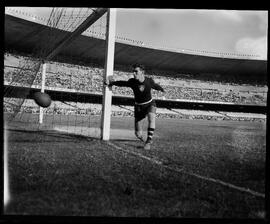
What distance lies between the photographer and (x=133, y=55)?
40.9 metres

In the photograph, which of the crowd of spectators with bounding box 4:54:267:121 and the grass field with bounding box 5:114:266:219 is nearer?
the grass field with bounding box 5:114:266:219

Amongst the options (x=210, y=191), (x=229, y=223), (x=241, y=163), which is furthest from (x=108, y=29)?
(x=229, y=223)

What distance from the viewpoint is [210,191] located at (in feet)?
12.4

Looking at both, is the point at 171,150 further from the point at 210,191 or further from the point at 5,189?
the point at 5,189

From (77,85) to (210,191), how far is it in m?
33.3

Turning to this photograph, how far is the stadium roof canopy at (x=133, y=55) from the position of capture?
1212 inches

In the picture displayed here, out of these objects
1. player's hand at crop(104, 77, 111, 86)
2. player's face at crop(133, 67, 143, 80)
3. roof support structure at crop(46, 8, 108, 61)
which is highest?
roof support structure at crop(46, 8, 108, 61)

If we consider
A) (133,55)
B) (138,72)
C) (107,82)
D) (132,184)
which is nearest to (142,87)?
(138,72)

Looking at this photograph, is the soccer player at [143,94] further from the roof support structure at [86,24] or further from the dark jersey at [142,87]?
the roof support structure at [86,24]

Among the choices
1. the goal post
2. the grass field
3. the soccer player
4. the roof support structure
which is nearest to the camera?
the grass field

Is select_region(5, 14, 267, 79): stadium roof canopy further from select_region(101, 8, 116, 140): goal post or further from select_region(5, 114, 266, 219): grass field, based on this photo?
select_region(5, 114, 266, 219): grass field

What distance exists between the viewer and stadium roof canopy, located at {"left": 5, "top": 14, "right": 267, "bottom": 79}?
30781 mm

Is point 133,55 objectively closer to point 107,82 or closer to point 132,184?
point 107,82

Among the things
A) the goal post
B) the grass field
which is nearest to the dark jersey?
the goal post
